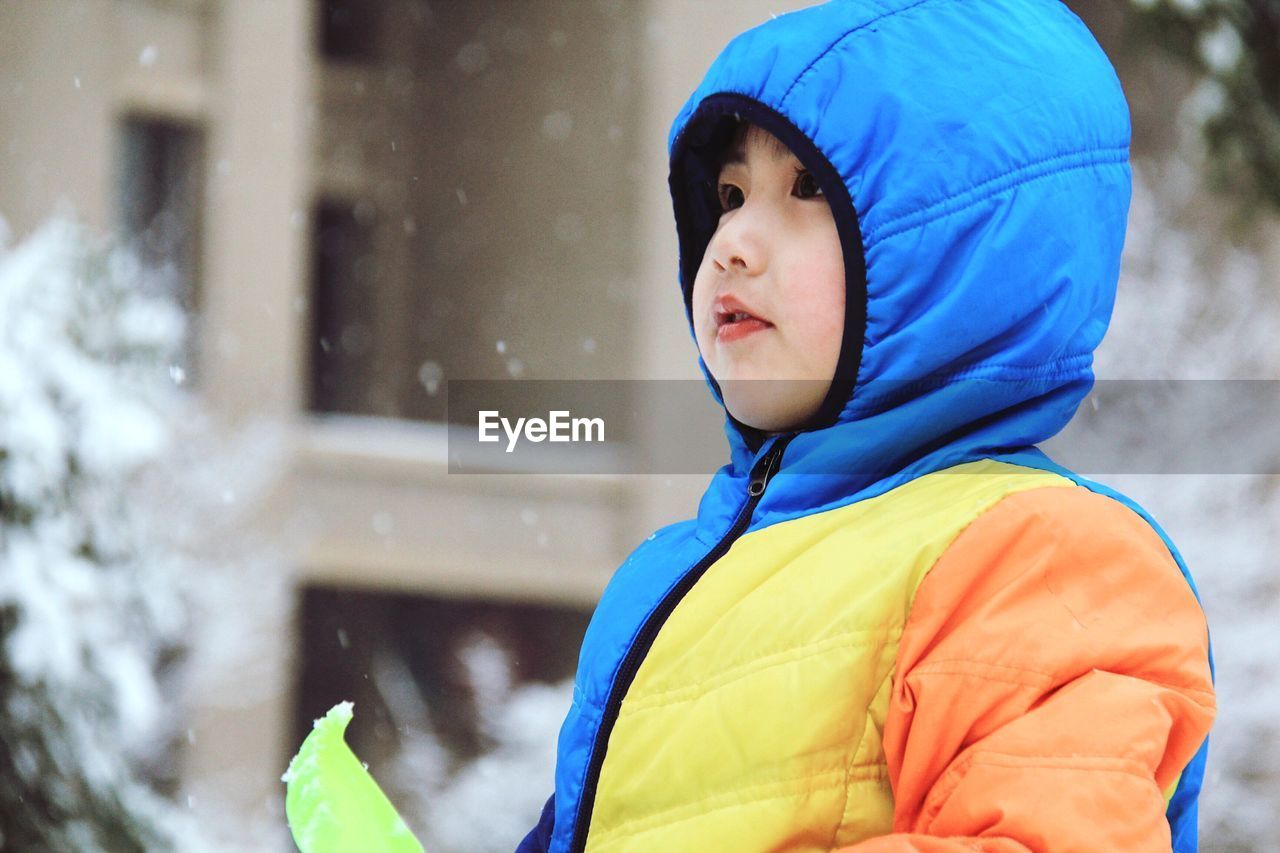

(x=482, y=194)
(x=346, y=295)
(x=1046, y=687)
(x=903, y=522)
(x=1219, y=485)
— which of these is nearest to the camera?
(x=1046, y=687)

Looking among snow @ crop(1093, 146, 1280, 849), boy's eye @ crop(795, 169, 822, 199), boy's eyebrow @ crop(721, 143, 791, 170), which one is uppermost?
boy's eyebrow @ crop(721, 143, 791, 170)

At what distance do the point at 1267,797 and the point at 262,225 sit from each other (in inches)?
196

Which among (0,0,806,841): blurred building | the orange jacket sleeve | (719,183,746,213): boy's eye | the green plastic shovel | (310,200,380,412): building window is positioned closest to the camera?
the orange jacket sleeve

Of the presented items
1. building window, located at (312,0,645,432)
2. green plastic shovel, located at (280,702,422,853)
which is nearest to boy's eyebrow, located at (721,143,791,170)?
green plastic shovel, located at (280,702,422,853)

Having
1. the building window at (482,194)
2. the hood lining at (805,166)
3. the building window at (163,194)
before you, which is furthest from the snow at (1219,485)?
the hood lining at (805,166)

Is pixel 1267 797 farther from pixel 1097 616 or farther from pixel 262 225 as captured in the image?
pixel 1097 616

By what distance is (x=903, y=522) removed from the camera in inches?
45.1

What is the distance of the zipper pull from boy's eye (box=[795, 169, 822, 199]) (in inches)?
8.9

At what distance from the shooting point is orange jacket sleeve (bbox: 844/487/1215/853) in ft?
3.17

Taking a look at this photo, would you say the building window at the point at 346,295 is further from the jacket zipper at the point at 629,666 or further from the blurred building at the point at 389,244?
the jacket zipper at the point at 629,666

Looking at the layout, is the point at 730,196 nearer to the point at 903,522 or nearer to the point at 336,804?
the point at 903,522

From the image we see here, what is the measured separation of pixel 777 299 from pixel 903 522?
0.26 metres

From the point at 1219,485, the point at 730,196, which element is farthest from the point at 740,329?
the point at 1219,485

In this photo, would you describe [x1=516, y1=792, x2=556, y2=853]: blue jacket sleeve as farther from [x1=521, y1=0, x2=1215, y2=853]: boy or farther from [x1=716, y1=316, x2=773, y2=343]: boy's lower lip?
[x1=716, y1=316, x2=773, y2=343]: boy's lower lip
